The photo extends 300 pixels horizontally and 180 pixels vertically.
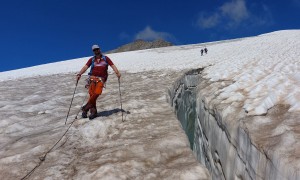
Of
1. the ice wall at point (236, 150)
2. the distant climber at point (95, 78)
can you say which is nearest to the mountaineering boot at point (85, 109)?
the distant climber at point (95, 78)

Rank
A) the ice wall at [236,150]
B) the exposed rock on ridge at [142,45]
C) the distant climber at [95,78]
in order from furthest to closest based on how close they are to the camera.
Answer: the exposed rock on ridge at [142,45], the distant climber at [95,78], the ice wall at [236,150]

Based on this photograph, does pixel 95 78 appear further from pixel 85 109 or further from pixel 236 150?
pixel 236 150

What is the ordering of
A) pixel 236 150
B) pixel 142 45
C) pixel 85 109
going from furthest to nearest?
pixel 142 45
pixel 85 109
pixel 236 150

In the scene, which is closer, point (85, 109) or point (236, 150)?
point (236, 150)

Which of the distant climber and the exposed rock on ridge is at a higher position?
the exposed rock on ridge

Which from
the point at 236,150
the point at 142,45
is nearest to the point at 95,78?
the point at 236,150

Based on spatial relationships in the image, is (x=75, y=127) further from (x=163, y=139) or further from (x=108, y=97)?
(x=108, y=97)

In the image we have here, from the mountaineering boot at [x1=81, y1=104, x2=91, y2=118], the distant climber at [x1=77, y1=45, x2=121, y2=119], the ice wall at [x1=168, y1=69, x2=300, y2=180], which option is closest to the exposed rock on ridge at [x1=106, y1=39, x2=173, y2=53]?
the ice wall at [x1=168, y1=69, x2=300, y2=180]

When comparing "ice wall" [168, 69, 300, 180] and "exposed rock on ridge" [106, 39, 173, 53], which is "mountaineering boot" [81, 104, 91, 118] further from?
"exposed rock on ridge" [106, 39, 173, 53]

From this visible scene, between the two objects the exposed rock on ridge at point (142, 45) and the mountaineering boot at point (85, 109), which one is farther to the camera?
the exposed rock on ridge at point (142, 45)

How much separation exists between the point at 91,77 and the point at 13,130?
6.11 feet

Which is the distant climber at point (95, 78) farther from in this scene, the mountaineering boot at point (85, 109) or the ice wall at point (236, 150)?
the ice wall at point (236, 150)

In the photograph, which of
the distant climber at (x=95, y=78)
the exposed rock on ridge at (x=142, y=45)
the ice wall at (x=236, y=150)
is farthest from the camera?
the exposed rock on ridge at (x=142, y=45)

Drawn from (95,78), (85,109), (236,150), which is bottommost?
(236,150)
